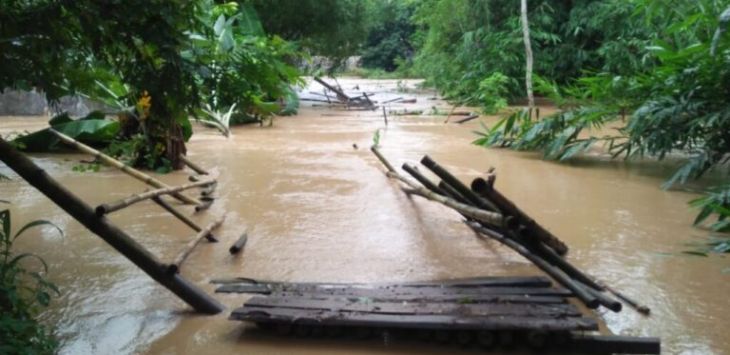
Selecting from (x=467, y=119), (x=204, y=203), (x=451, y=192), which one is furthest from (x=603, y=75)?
(x=467, y=119)

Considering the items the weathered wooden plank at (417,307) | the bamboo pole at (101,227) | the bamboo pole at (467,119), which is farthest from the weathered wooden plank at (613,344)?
the bamboo pole at (467,119)

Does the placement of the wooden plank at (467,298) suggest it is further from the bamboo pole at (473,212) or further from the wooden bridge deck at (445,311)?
the bamboo pole at (473,212)

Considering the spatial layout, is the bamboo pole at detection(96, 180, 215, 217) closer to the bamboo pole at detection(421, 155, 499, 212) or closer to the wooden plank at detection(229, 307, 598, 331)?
the wooden plank at detection(229, 307, 598, 331)

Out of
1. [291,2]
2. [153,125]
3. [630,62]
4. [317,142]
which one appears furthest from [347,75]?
[153,125]

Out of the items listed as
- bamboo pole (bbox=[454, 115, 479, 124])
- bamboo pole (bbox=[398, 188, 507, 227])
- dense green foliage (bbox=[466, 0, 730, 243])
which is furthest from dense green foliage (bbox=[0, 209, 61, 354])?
bamboo pole (bbox=[454, 115, 479, 124])

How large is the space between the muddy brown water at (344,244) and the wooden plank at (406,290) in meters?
0.26

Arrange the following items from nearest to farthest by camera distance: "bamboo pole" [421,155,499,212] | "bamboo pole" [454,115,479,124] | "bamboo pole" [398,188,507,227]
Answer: "bamboo pole" [398,188,507,227]
"bamboo pole" [421,155,499,212]
"bamboo pole" [454,115,479,124]

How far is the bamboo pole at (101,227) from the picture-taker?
3.62 meters

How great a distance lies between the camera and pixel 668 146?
767 cm

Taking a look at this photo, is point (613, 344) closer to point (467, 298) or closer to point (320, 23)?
point (467, 298)

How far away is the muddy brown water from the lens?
3.60 m

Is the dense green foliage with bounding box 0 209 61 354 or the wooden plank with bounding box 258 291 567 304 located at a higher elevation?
the dense green foliage with bounding box 0 209 61 354

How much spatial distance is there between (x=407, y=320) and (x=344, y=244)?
2016mm

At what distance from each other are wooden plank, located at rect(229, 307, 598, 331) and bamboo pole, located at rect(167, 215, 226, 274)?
0.48 meters
